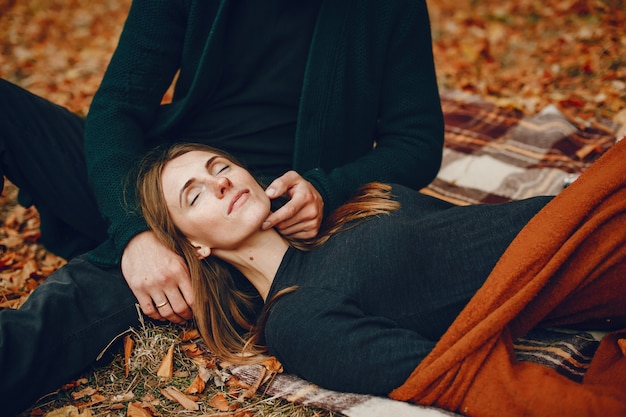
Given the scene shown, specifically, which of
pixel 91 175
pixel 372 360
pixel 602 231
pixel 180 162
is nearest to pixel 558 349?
pixel 602 231

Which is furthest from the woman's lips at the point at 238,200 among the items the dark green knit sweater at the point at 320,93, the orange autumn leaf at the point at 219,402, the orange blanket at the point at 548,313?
the orange blanket at the point at 548,313

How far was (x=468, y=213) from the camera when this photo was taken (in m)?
2.45

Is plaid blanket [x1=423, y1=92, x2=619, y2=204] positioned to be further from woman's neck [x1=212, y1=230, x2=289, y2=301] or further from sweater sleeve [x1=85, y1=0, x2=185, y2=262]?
sweater sleeve [x1=85, y1=0, x2=185, y2=262]

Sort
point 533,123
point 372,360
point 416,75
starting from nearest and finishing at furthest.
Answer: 1. point 372,360
2. point 416,75
3. point 533,123

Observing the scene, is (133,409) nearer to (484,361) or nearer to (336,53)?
(484,361)

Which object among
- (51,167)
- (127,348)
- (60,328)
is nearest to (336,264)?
(127,348)

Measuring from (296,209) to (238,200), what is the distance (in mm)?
248

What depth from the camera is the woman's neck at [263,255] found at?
239 cm

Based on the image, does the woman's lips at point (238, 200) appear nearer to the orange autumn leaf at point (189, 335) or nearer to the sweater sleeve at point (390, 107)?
the sweater sleeve at point (390, 107)

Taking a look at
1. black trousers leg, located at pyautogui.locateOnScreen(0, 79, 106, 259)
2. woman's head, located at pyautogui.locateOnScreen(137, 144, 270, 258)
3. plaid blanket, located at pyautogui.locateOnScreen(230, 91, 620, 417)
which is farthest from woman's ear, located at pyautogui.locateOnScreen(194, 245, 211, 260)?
plaid blanket, located at pyautogui.locateOnScreen(230, 91, 620, 417)

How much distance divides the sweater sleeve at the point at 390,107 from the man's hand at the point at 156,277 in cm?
83

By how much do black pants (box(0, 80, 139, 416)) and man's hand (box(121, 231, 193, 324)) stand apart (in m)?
0.15

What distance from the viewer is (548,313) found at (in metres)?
2.31

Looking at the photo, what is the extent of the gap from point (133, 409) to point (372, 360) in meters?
0.99
